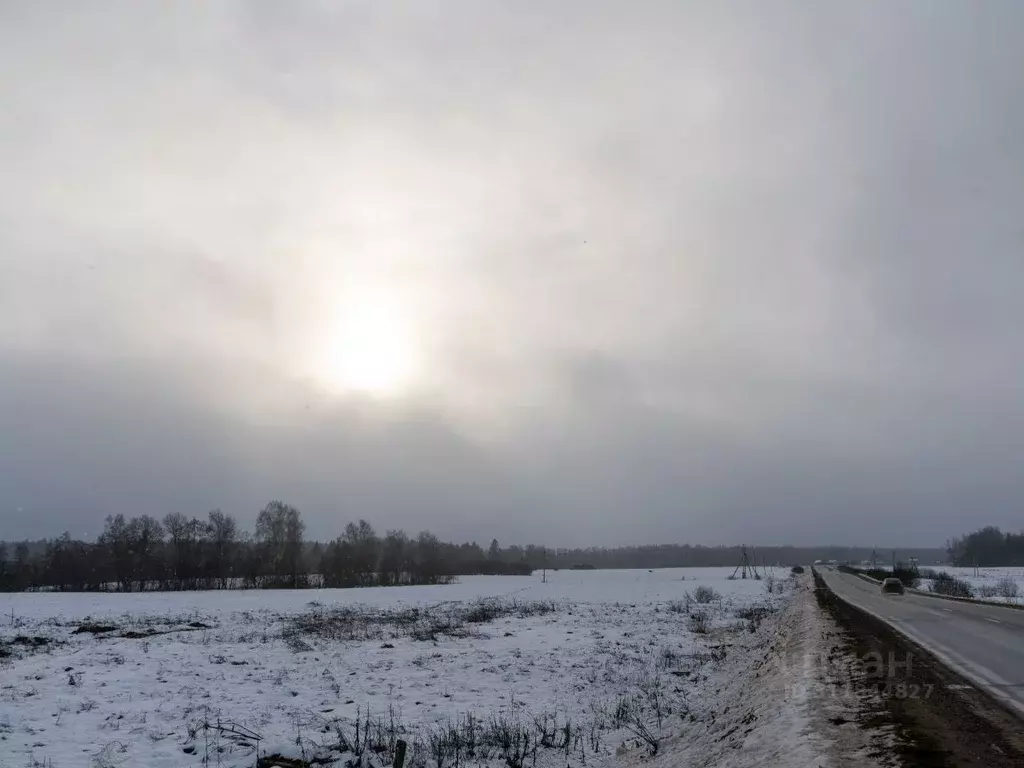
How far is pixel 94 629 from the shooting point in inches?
1330

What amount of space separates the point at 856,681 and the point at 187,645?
85.9ft

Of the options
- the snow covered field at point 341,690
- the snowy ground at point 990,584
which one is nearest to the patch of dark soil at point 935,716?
the snow covered field at point 341,690

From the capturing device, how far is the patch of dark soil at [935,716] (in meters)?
7.71

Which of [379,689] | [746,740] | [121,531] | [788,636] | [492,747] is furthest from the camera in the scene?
[121,531]

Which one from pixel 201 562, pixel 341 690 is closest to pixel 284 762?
pixel 341 690

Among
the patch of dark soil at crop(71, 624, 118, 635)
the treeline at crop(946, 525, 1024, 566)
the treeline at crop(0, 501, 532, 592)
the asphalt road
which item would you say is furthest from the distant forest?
the treeline at crop(946, 525, 1024, 566)

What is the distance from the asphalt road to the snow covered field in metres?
6.81

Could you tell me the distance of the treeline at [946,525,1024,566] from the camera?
573 feet

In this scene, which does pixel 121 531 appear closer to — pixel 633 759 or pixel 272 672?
pixel 272 672

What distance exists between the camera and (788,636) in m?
24.8

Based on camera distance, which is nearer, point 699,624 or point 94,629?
point 94,629

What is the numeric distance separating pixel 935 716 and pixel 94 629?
3950cm

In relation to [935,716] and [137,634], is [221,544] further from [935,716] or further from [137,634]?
[935,716]

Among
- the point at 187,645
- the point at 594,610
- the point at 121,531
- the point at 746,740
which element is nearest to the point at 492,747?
the point at 746,740
